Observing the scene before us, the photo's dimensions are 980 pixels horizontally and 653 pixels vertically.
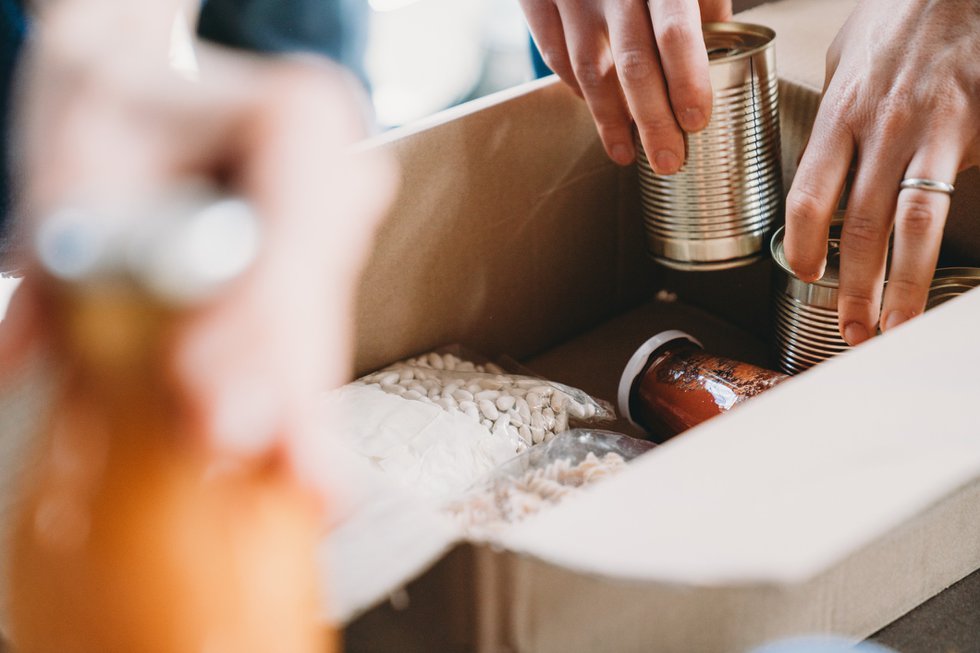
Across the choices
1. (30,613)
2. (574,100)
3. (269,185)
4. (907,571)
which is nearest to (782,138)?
(574,100)

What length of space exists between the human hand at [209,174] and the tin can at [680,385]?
32 cm

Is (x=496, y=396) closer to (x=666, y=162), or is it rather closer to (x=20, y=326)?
(x=666, y=162)

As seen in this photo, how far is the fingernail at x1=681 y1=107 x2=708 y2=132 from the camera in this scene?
0.69 meters

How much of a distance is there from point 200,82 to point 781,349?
0.53m

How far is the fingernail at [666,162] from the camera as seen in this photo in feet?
2.35

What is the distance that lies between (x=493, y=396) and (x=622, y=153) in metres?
0.25

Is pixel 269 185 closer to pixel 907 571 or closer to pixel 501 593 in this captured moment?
pixel 501 593

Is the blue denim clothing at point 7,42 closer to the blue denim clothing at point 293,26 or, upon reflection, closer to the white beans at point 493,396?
the blue denim clothing at point 293,26

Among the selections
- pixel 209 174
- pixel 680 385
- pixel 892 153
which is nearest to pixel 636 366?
pixel 680 385

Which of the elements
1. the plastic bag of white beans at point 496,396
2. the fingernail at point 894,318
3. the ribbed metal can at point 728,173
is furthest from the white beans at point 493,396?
the fingernail at point 894,318

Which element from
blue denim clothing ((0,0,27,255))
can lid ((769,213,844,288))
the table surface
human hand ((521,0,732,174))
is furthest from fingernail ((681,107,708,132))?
blue denim clothing ((0,0,27,255))

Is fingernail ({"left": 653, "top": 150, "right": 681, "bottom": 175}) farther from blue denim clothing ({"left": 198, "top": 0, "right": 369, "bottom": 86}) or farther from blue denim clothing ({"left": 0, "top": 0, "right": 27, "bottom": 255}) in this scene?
blue denim clothing ({"left": 0, "top": 0, "right": 27, "bottom": 255})

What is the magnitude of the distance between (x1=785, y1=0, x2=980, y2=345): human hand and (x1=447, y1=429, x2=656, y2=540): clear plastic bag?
19 centimetres

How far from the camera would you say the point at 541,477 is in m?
0.64
